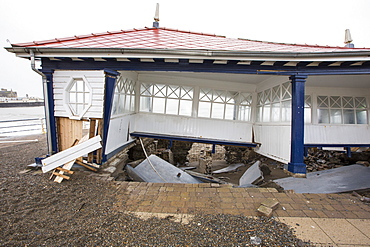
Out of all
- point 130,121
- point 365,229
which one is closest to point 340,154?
point 365,229

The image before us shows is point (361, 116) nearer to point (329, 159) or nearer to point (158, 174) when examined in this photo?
point (329, 159)

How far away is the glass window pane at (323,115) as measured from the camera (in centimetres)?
652

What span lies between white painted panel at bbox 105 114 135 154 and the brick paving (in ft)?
5.74

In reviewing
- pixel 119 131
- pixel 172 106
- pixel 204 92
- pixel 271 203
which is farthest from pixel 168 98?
pixel 271 203

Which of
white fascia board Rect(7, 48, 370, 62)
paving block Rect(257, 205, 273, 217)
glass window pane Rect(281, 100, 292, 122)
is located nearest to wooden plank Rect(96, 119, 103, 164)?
white fascia board Rect(7, 48, 370, 62)

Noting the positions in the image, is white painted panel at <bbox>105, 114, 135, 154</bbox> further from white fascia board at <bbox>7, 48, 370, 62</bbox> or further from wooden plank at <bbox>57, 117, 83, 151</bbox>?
white fascia board at <bbox>7, 48, 370, 62</bbox>

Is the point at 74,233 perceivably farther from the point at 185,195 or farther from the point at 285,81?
the point at 285,81

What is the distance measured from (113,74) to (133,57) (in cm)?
92

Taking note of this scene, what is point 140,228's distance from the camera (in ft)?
8.49

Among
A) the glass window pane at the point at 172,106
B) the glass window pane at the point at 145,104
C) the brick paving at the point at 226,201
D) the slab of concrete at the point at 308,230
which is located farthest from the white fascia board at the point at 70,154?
the slab of concrete at the point at 308,230

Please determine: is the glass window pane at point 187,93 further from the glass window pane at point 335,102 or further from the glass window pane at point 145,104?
the glass window pane at point 335,102

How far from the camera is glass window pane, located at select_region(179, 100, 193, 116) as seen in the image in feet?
23.7

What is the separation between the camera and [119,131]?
233 inches

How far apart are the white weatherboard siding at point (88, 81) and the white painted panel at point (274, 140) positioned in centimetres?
522
